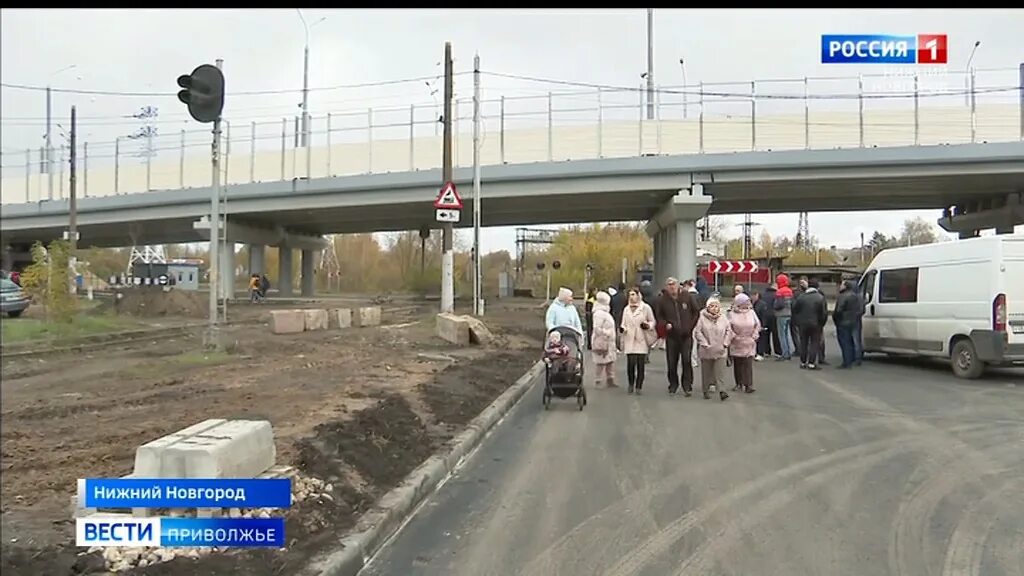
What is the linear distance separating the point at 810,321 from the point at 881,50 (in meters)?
17.6

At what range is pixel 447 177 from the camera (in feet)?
79.0

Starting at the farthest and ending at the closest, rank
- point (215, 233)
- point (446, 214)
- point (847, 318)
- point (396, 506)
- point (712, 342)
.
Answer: point (446, 214) → point (847, 318) → point (215, 233) → point (712, 342) → point (396, 506)

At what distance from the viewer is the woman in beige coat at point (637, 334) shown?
41.2 ft

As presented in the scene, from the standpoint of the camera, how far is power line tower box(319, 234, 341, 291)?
88688mm

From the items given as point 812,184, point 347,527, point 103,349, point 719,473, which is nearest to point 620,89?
point 812,184

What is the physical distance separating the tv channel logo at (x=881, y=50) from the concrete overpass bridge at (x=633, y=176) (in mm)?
2114

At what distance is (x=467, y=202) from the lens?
39.5 m

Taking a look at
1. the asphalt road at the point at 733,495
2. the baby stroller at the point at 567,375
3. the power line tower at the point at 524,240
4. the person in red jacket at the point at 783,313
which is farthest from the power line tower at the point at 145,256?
the asphalt road at the point at 733,495

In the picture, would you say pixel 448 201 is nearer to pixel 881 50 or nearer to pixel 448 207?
pixel 448 207

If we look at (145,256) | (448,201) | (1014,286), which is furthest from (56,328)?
(145,256)

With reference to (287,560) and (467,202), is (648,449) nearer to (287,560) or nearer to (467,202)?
(287,560)

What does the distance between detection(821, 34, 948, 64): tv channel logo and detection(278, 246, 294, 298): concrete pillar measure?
39.3m
